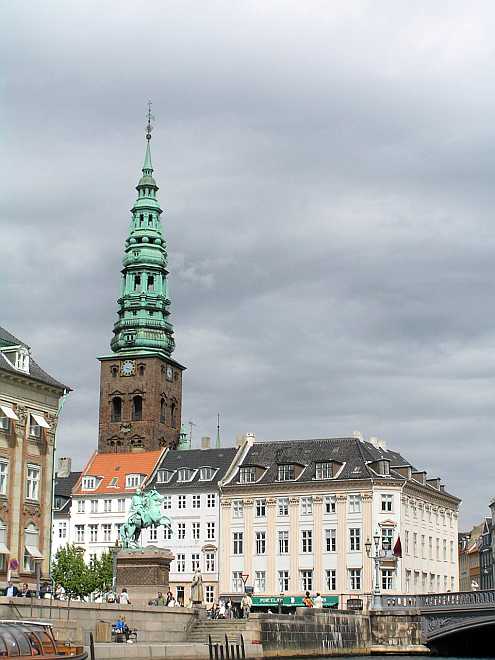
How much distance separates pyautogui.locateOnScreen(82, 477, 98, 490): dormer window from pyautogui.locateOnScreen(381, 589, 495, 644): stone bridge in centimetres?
4541

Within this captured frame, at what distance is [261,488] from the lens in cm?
11919

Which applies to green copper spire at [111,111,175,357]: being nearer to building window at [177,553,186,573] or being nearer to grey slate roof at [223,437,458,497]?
grey slate roof at [223,437,458,497]

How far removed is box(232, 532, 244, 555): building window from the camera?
11881cm

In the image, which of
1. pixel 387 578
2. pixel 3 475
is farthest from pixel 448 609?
pixel 3 475

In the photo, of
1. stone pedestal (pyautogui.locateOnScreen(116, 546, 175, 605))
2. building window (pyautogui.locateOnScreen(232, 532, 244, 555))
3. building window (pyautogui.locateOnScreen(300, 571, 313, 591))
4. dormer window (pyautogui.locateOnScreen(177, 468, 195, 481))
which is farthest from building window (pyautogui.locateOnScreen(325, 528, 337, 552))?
stone pedestal (pyautogui.locateOnScreen(116, 546, 175, 605))

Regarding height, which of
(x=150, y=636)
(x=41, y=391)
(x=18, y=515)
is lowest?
(x=150, y=636)

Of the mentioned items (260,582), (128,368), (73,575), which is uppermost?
(128,368)

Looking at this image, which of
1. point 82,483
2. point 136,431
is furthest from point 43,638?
point 136,431

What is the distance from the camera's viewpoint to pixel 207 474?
123 metres

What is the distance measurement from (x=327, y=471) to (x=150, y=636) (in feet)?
185

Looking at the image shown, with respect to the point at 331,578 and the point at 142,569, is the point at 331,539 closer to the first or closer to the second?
the point at 331,578

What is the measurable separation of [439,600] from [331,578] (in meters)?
26.0

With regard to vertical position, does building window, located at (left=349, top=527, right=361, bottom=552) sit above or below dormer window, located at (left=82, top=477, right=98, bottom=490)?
below

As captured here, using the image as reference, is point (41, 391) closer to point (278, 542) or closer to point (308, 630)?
point (308, 630)
